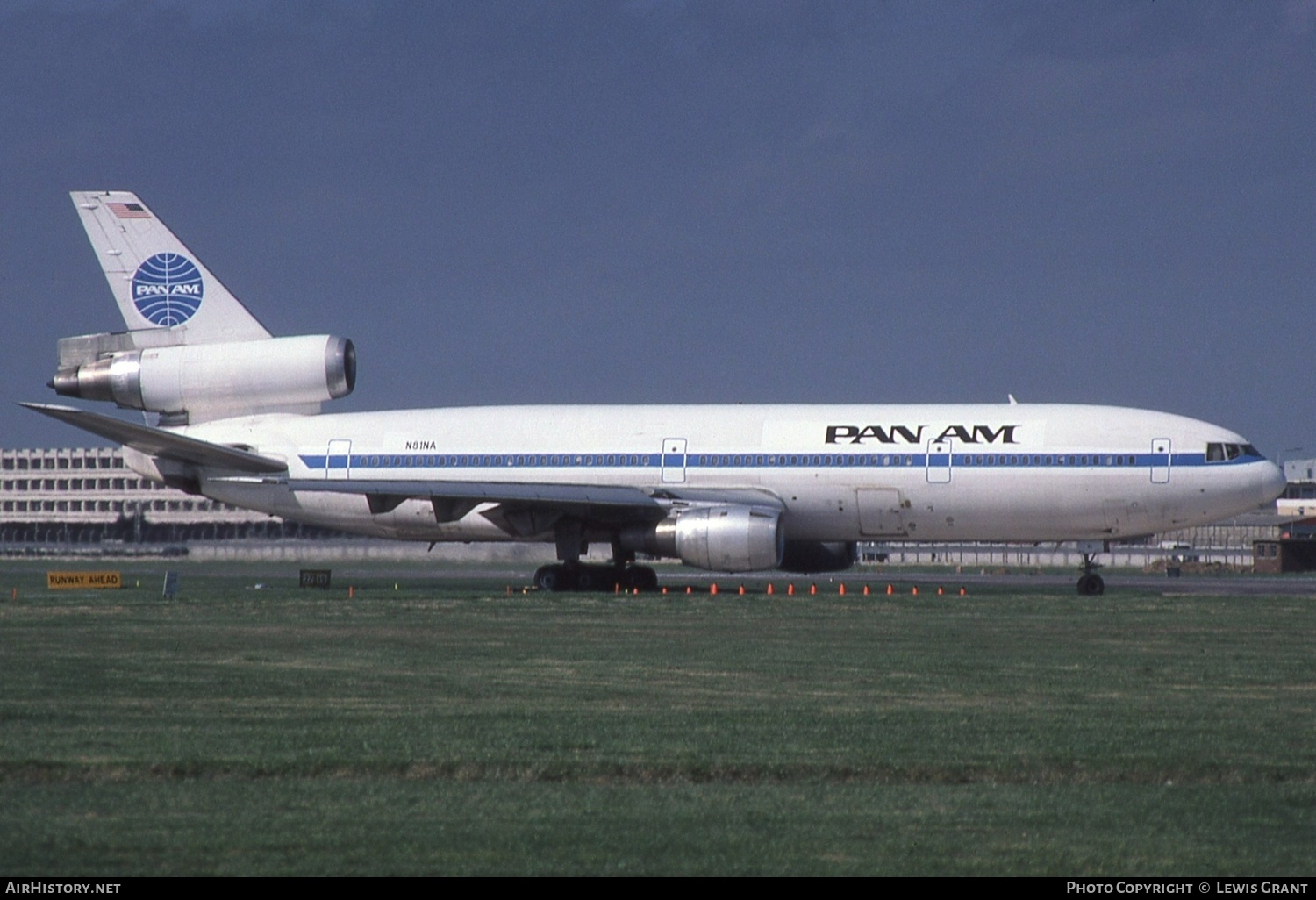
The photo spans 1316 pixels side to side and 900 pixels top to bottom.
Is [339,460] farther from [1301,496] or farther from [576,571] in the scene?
[1301,496]

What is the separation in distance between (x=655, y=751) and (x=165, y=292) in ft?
101

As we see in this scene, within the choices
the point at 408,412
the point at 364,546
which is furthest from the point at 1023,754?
the point at 364,546

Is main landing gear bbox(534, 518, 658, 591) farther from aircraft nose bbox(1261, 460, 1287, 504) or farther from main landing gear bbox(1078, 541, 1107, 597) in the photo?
aircraft nose bbox(1261, 460, 1287, 504)

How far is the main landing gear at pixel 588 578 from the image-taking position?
117 feet

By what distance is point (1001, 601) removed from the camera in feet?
96.8

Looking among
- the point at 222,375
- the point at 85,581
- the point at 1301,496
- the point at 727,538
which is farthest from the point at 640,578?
the point at 1301,496

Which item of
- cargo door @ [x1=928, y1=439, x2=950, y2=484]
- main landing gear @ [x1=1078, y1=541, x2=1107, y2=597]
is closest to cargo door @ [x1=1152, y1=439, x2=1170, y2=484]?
main landing gear @ [x1=1078, y1=541, x2=1107, y2=597]

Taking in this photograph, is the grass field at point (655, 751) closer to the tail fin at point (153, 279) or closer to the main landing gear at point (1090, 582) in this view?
the main landing gear at point (1090, 582)

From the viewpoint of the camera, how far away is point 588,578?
3569 centimetres

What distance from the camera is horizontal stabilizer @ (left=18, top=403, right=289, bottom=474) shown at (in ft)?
112

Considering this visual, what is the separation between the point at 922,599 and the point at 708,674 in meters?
14.4

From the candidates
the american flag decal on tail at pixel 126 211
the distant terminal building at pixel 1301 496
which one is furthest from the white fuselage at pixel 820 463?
the distant terminal building at pixel 1301 496
